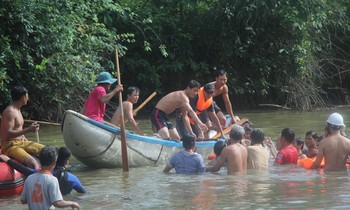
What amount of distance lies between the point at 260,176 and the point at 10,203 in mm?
3710

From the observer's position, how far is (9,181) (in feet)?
35.2

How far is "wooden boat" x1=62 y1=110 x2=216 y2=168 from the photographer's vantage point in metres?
13.0

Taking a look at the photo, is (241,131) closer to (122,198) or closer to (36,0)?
(122,198)

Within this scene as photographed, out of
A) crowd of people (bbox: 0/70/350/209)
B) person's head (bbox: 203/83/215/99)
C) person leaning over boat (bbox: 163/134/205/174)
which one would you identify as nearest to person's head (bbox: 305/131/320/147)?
crowd of people (bbox: 0/70/350/209)

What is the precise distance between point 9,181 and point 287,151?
13.8ft

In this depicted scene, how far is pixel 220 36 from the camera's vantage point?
25.4 metres

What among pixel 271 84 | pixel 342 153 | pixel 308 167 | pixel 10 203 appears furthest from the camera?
pixel 271 84

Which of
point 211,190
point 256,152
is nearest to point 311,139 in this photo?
point 256,152

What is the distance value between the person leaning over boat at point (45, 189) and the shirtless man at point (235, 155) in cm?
413

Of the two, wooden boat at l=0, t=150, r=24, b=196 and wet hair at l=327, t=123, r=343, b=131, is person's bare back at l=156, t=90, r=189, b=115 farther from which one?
wooden boat at l=0, t=150, r=24, b=196

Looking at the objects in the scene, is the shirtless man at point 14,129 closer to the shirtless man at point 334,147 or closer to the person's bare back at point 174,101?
the shirtless man at point 334,147

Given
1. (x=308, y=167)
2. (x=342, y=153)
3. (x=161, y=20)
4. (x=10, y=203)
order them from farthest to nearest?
(x=161, y=20) → (x=308, y=167) → (x=342, y=153) → (x=10, y=203)

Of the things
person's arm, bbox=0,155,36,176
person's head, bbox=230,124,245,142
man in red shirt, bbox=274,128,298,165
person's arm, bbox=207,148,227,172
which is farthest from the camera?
man in red shirt, bbox=274,128,298,165

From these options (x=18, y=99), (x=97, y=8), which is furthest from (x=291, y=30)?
(x=18, y=99)
